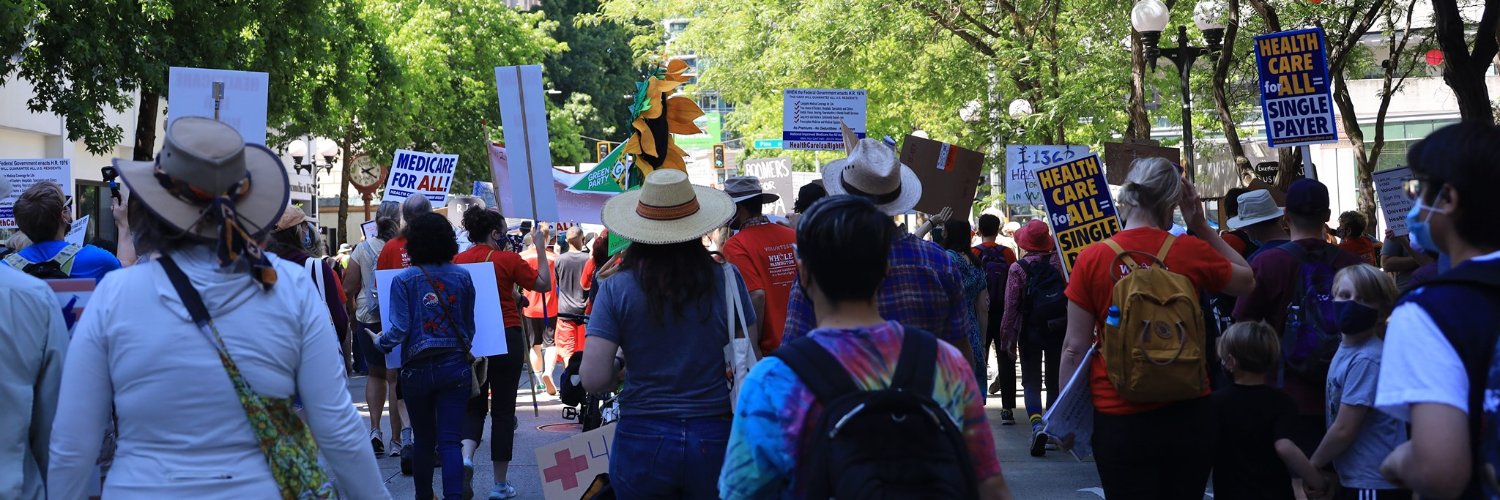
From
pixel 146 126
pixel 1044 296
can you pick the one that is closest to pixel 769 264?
pixel 1044 296

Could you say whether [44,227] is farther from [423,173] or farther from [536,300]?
[536,300]

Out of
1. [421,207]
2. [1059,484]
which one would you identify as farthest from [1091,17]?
[421,207]

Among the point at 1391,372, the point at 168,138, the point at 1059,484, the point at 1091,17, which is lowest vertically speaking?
the point at 1059,484

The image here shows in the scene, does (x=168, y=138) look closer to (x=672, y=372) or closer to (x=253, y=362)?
(x=253, y=362)

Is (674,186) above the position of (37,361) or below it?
above

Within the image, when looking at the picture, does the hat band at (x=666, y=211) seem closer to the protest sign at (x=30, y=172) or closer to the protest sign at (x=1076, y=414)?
the protest sign at (x=1076, y=414)

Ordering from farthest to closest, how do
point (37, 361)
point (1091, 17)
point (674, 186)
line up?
1. point (1091, 17)
2. point (674, 186)
3. point (37, 361)

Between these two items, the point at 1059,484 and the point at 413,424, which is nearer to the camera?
the point at 413,424

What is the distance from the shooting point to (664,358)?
4797 millimetres

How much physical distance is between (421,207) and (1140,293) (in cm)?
493

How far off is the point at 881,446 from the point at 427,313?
5.01 metres

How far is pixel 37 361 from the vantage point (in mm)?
4039

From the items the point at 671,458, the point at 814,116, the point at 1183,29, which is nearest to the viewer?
the point at 671,458

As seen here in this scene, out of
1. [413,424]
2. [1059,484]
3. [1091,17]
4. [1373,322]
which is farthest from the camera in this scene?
[1091,17]
